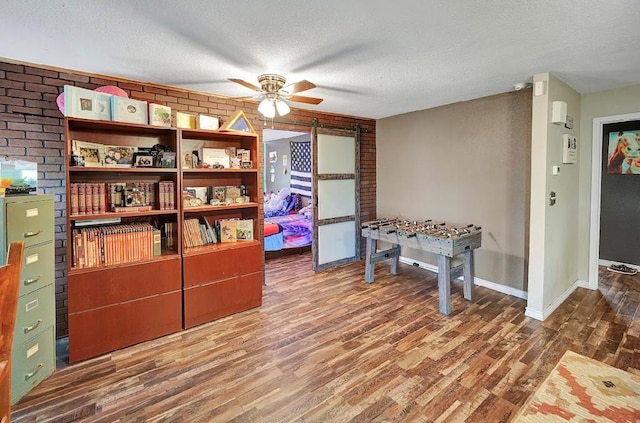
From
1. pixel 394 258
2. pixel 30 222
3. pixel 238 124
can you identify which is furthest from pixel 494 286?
pixel 30 222

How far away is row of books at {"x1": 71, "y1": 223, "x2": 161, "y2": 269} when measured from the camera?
8.17ft

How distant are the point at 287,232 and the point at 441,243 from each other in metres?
3.14

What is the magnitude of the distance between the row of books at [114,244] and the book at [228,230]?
0.62 meters

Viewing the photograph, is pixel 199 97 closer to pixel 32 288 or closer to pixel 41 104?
pixel 41 104

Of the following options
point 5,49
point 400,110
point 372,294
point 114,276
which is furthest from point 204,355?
point 400,110

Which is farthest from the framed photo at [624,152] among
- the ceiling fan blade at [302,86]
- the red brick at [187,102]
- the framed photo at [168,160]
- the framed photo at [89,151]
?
the framed photo at [89,151]

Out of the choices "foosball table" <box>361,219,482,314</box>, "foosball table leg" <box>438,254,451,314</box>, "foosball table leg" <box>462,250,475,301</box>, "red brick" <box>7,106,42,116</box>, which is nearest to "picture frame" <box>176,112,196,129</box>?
"red brick" <box>7,106,42,116</box>

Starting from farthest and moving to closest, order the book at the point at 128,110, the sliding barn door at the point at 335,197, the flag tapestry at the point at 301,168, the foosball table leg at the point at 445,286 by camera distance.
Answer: the flag tapestry at the point at 301,168, the sliding barn door at the point at 335,197, the foosball table leg at the point at 445,286, the book at the point at 128,110

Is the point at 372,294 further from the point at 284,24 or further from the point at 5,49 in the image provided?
the point at 5,49

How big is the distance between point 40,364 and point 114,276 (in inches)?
27.3

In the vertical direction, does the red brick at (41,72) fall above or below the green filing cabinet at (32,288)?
above

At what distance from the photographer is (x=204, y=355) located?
8.16 feet

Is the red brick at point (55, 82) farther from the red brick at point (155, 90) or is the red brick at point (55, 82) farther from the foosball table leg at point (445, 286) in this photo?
the foosball table leg at point (445, 286)

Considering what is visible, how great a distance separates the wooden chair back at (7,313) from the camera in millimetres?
1154
